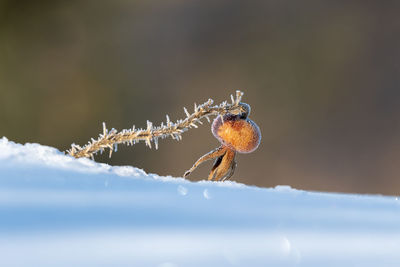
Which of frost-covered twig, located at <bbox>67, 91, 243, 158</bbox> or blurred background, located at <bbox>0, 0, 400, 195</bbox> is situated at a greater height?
blurred background, located at <bbox>0, 0, 400, 195</bbox>

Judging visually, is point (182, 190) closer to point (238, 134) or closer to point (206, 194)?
point (206, 194)

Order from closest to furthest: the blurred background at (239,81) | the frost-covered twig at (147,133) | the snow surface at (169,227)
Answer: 1. the snow surface at (169,227)
2. the frost-covered twig at (147,133)
3. the blurred background at (239,81)

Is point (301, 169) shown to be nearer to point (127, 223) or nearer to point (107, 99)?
point (107, 99)

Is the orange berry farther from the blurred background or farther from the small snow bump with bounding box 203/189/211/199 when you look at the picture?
the blurred background

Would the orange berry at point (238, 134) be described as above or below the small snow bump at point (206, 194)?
above

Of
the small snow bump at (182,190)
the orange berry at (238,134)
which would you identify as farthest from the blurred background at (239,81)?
the small snow bump at (182,190)

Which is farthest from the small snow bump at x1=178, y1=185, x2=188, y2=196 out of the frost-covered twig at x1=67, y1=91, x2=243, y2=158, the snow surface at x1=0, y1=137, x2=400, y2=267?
the frost-covered twig at x1=67, y1=91, x2=243, y2=158

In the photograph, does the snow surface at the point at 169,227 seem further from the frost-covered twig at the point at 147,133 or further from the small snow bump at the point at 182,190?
the frost-covered twig at the point at 147,133

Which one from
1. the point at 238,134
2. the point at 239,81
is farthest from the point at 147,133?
the point at 239,81
